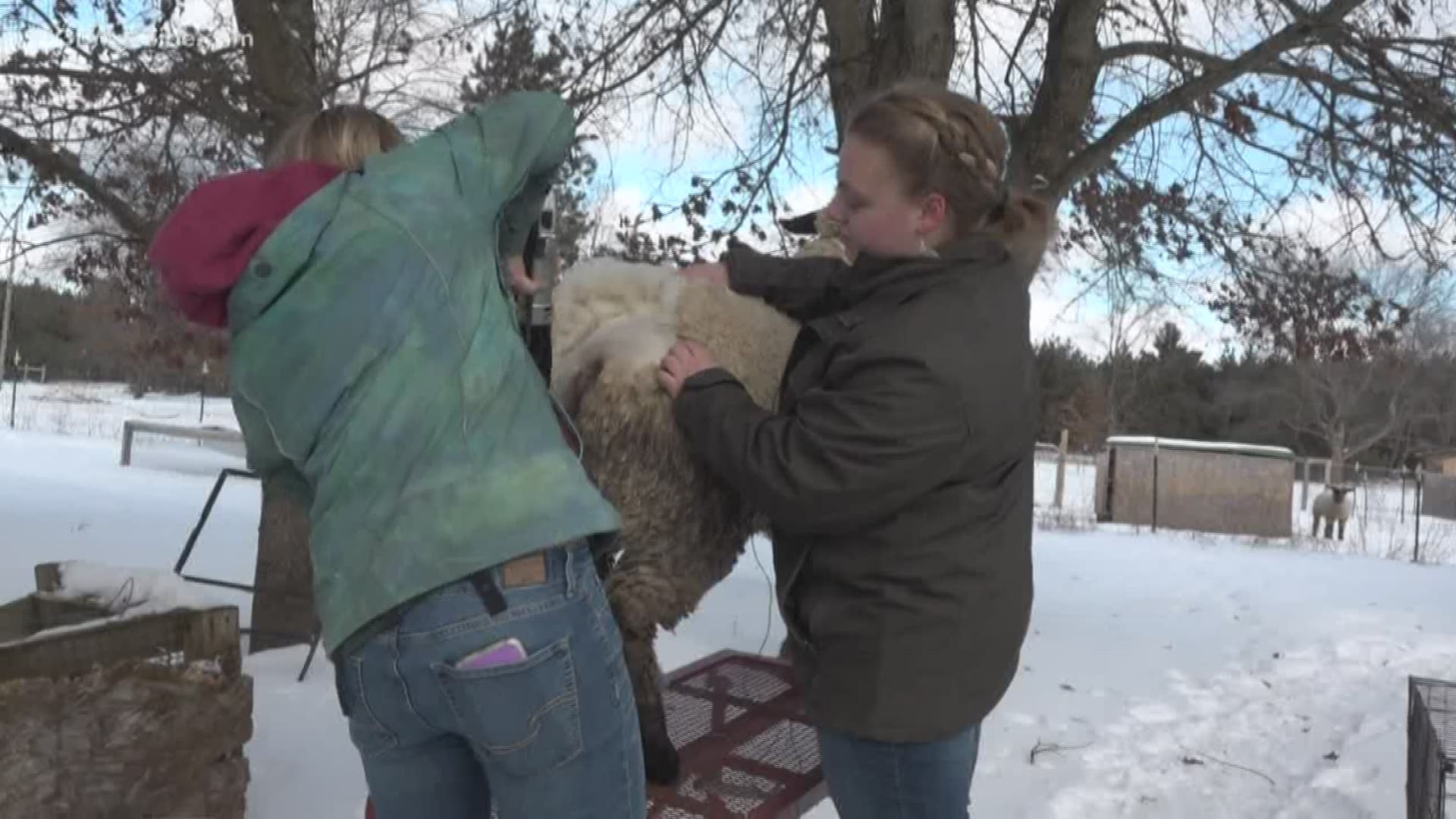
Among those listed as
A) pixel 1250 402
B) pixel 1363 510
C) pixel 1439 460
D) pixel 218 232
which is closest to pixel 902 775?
pixel 218 232

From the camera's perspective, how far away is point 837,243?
7.27ft

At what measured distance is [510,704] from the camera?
1393mm

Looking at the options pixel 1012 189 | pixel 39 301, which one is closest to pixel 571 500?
pixel 1012 189

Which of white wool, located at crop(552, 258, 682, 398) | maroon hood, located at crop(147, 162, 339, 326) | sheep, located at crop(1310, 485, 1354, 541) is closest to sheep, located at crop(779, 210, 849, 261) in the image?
white wool, located at crop(552, 258, 682, 398)

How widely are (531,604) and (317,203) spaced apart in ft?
1.92

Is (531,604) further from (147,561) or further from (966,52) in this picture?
(147,561)

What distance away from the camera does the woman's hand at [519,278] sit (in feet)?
6.06

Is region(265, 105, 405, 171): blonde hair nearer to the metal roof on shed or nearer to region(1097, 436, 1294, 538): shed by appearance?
region(1097, 436, 1294, 538): shed

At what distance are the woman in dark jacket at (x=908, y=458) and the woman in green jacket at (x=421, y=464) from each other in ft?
1.16

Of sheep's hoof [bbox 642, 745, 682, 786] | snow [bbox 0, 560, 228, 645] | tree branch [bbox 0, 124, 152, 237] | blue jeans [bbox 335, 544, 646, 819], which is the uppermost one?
tree branch [bbox 0, 124, 152, 237]

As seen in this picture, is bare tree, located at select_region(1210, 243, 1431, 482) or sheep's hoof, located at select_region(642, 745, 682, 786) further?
bare tree, located at select_region(1210, 243, 1431, 482)

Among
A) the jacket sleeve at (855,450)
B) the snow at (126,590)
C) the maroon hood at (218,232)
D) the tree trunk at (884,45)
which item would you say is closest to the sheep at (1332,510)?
the tree trunk at (884,45)

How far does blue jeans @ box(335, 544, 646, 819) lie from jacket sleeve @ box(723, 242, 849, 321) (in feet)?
2.49

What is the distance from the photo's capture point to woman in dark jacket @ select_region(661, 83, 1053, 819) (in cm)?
163
